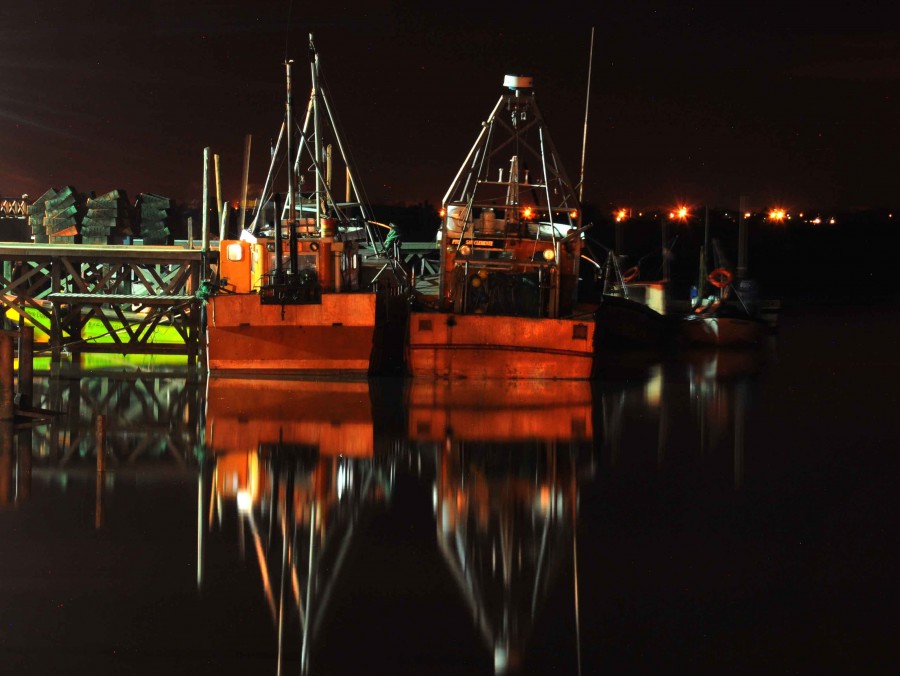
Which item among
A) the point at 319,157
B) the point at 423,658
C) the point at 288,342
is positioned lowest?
the point at 423,658

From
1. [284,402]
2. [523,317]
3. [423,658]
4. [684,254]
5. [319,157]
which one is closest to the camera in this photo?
[423,658]

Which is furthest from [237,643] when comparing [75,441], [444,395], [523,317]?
[523,317]

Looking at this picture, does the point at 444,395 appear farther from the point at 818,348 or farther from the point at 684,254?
the point at 684,254

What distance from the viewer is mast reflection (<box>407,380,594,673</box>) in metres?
10.1

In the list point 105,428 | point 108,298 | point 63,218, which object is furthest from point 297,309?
point 63,218

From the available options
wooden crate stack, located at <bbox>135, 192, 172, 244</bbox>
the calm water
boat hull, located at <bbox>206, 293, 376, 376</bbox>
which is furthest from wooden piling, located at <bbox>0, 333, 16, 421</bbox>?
wooden crate stack, located at <bbox>135, 192, 172, 244</bbox>

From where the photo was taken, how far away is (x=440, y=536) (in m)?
12.0

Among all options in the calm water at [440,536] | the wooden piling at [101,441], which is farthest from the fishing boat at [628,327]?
the wooden piling at [101,441]

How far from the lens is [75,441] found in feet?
53.8

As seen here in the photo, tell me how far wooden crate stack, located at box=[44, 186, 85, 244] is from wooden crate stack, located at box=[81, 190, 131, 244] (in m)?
0.28

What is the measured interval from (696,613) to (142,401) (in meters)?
12.8

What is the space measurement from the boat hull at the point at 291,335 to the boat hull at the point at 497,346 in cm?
106

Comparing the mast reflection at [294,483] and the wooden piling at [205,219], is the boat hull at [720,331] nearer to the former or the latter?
the wooden piling at [205,219]

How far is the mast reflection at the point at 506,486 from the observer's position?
10055mm
